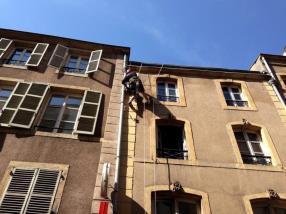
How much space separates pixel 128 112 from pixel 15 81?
4.02m

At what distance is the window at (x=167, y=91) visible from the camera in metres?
10.8

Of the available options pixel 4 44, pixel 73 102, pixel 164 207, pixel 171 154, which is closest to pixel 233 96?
pixel 171 154

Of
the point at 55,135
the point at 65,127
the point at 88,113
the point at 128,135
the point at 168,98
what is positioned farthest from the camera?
the point at 168,98

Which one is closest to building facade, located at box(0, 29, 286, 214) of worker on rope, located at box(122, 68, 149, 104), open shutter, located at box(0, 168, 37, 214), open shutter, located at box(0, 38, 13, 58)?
open shutter, located at box(0, 168, 37, 214)

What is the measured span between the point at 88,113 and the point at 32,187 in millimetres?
2881

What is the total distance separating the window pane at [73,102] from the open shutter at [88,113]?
377 millimetres

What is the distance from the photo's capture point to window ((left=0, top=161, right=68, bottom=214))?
21.8 feet

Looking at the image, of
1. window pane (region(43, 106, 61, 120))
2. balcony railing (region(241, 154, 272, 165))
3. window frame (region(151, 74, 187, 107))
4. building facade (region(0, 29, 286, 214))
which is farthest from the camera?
window frame (region(151, 74, 187, 107))

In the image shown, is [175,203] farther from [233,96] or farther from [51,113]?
[233,96]

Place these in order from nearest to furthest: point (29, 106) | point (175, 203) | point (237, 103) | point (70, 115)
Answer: point (175, 203) → point (29, 106) → point (70, 115) → point (237, 103)

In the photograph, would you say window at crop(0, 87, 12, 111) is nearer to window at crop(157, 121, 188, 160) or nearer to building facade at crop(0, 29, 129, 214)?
building facade at crop(0, 29, 129, 214)

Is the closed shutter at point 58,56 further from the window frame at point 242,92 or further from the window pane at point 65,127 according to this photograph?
the window frame at point 242,92

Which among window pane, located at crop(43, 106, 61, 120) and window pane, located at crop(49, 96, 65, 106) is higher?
window pane, located at crop(49, 96, 65, 106)

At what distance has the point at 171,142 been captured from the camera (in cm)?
928
